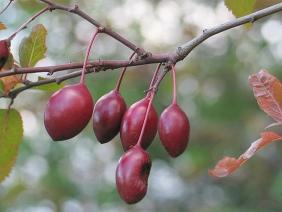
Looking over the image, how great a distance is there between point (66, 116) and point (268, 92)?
0.44 m

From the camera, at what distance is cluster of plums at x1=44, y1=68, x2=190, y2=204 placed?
1313 mm

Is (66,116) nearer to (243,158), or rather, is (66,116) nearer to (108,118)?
(108,118)

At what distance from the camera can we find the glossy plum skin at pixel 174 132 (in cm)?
138

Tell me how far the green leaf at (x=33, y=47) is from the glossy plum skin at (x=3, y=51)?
8.9 inches

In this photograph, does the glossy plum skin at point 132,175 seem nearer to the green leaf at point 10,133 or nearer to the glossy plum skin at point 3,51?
the glossy plum skin at point 3,51

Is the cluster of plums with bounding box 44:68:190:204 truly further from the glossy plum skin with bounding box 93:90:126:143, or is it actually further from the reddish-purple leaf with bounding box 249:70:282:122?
the reddish-purple leaf with bounding box 249:70:282:122

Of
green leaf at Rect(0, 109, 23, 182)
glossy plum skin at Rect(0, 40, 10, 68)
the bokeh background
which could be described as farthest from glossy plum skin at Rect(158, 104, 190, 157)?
the bokeh background

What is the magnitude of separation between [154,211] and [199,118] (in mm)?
1025

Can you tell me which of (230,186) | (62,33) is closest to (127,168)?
(62,33)

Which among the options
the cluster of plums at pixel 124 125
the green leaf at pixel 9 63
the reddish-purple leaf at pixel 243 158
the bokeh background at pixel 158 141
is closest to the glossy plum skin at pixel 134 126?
the cluster of plums at pixel 124 125

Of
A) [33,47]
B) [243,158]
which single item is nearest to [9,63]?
[33,47]

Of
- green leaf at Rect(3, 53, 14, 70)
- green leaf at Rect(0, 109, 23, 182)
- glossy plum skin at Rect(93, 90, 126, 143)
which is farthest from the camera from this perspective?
green leaf at Rect(0, 109, 23, 182)

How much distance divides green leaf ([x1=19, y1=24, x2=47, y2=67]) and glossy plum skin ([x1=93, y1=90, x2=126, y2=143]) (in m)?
0.27

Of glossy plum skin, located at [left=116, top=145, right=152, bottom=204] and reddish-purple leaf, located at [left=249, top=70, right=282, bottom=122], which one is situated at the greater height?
reddish-purple leaf, located at [left=249, top=70, right=282, bottom=122]
